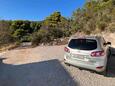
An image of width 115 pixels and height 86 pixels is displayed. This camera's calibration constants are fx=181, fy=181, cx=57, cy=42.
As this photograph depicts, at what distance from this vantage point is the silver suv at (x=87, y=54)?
7734mm

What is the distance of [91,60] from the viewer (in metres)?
7.80

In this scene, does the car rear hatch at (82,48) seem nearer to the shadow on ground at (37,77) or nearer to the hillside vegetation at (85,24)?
the shadow on ground at (37,77)

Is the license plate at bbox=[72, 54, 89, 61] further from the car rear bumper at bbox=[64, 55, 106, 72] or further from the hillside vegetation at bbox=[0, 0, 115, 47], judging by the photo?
the hillside vegetation at bbox=[0, 0, 115, 47]

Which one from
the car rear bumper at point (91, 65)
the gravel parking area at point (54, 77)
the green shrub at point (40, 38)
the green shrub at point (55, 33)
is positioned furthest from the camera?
the green shrub at point (55, 33)

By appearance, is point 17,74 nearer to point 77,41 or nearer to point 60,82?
point 60,82

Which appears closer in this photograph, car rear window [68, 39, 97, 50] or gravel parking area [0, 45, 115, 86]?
gravel parking area [0, 45, 115, 86]

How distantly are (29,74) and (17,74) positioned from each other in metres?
0.59

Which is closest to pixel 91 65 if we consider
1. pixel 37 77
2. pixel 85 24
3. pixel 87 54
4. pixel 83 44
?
pixel 87 54

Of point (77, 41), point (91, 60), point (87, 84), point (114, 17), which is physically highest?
point (114, 17)

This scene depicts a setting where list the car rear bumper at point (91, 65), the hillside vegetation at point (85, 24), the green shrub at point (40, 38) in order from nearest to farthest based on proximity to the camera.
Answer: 1. the car rear bumper at point (91, 65)
2. the hillside vegetation at point (85, 24)
3. the green shrub at point (40, 38)

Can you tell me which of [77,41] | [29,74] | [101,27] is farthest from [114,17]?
[29,74]

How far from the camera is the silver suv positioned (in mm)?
7734

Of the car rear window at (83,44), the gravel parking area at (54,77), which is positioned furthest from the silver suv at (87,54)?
the gravel parking area at (54,77)

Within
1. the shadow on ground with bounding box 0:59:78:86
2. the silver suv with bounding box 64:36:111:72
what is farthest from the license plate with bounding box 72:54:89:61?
the shadow on ground with bounding box 0:59:78:86
